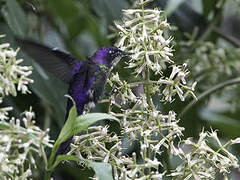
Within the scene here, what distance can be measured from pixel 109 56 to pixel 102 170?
0.38 m

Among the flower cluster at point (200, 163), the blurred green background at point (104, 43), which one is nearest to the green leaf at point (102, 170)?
the flower cluster at point (200, 163)

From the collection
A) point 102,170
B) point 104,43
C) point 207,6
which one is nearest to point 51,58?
point 102,170

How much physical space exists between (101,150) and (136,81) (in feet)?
0.63

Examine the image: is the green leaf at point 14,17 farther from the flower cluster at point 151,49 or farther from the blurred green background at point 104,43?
the flower cluster at point 151,49

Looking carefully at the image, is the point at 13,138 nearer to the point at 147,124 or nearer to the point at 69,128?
the point at 69,128

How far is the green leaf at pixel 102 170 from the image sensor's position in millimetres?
1174

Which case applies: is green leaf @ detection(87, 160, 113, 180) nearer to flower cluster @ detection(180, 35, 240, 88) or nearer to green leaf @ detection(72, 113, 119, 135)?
green leaf @ detection(72, 113, 119, 135)

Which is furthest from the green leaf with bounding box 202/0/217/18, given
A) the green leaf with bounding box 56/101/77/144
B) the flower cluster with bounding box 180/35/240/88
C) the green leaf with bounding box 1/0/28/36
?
the green leaf with bounding box 56/101/77/144

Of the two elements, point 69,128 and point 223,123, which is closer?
point 69,128

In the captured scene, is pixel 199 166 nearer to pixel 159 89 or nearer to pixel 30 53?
pixel 159 89

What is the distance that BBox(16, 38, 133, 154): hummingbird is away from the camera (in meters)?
1.41

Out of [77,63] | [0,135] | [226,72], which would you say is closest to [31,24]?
[226,72]

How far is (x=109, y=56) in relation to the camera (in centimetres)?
147

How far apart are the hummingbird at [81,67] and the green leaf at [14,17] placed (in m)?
0.69
